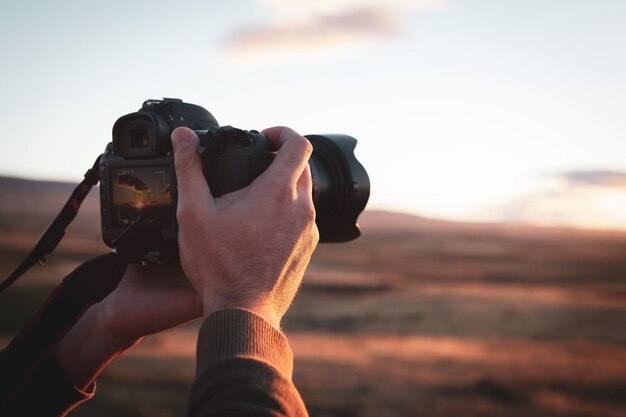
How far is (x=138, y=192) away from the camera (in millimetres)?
1404

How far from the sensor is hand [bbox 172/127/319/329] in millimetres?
947

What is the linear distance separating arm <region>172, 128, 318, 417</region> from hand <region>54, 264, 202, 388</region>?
43cm

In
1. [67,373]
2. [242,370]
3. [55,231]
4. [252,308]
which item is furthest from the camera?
[55,231]

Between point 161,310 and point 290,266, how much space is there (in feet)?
1.73

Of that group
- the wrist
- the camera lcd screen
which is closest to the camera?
the camera lcd screen

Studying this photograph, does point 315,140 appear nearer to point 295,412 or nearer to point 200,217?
point 200,217

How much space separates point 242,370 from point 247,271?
17cm

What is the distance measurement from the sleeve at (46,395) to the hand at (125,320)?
3cm

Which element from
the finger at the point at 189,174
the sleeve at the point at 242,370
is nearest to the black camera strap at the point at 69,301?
the finger at the point at 189,174

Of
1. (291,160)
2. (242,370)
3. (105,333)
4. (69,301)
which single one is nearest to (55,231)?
(69,301)

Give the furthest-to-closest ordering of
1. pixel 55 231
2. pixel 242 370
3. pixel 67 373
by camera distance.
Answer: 1. pixel 55 231
2. pixel 67 373
3. pixel 242 370

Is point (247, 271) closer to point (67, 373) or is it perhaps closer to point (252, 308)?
point (252, 308)

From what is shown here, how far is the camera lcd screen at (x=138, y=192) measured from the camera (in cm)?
136

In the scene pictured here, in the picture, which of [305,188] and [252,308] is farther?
[305,188]
